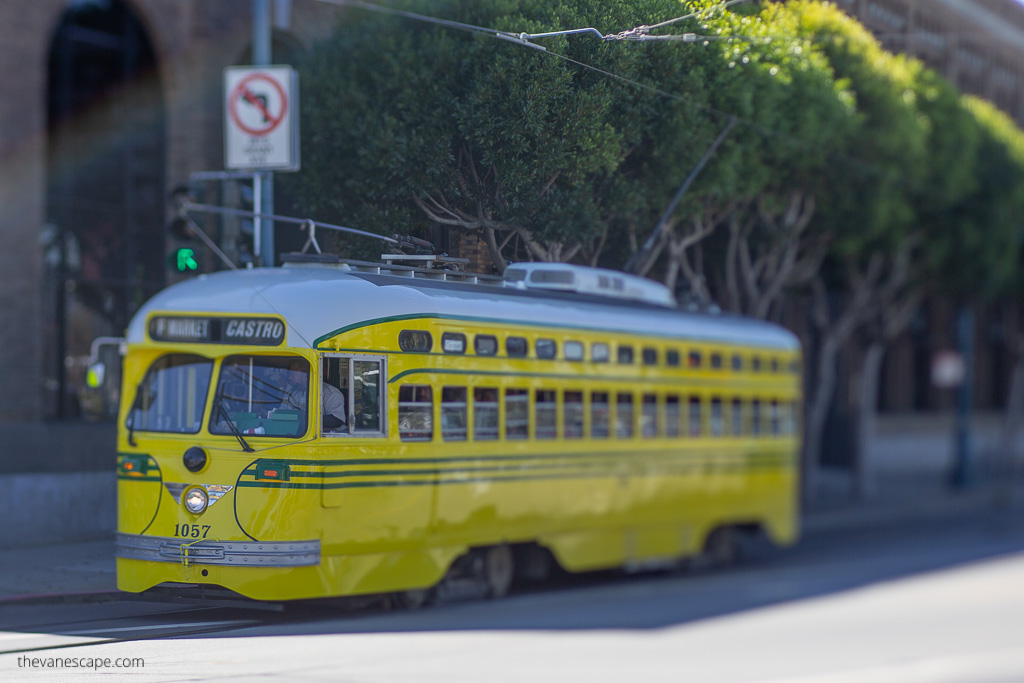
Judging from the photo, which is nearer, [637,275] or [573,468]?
[637,275]

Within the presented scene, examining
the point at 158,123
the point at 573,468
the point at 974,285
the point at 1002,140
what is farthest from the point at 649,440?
the point at 974,285

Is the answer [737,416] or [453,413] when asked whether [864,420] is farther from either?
[453,413]

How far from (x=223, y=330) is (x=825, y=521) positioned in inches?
884

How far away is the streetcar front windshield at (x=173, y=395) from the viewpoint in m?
9.02

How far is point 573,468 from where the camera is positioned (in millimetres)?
13422

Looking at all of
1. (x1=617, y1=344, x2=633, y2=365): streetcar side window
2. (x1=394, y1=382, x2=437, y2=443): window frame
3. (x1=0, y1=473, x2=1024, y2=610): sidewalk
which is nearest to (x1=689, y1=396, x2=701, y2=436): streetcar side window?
(x1=617, y1=344, x2=633, y2=365): streetcar side window

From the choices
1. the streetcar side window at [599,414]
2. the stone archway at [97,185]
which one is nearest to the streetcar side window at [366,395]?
the streetcar side window at [599,414]

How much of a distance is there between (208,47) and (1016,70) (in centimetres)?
1713

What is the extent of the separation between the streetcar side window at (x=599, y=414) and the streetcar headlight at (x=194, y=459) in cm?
654

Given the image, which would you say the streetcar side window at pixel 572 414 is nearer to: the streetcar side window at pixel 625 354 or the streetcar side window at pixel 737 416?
the streetcar side window at pixel 625 354

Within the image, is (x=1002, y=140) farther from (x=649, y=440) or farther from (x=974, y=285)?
(x=649, y=440)

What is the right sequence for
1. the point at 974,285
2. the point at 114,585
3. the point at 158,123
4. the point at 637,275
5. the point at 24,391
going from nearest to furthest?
the point at 114,585, the point at 637,275, the point at 24,391, the point at 158,123, the point at 974,285

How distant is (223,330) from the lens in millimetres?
9359

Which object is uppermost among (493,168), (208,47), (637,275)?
(208,47)
